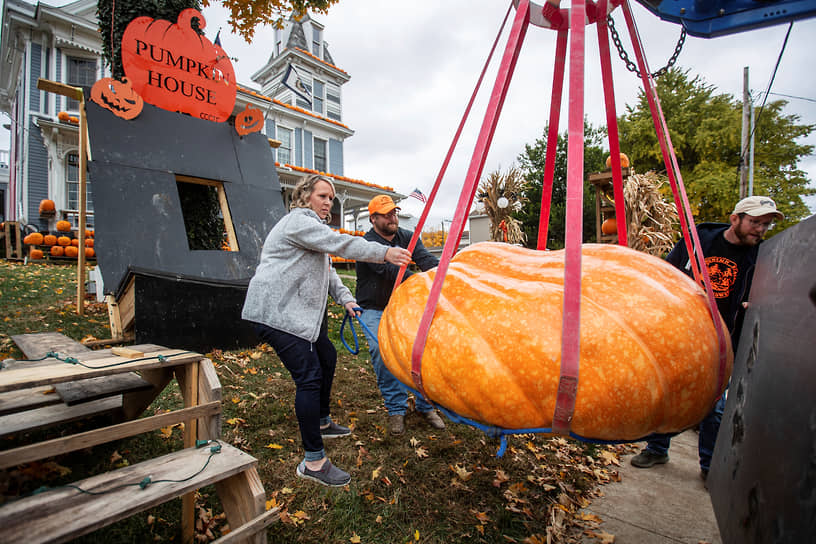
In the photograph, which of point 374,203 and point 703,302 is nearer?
point 703,302

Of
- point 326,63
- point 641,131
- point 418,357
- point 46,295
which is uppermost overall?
point 326,63

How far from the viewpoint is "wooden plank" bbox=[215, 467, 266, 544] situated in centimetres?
150

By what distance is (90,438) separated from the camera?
1.48 m

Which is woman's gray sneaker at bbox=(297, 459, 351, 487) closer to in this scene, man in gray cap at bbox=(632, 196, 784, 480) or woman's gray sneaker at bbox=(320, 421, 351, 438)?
woman's gray sneaker at bbox=(320, 421, 351, 438)

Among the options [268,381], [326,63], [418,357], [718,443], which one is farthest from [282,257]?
[326,63]

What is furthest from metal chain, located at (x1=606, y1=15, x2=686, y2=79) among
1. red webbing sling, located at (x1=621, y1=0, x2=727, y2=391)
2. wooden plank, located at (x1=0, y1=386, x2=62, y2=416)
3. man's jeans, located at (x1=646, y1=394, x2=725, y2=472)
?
wooden plank, located at (x1=0, y1=386, x2=62, y2=416)

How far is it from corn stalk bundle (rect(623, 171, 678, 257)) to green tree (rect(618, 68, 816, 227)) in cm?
1318

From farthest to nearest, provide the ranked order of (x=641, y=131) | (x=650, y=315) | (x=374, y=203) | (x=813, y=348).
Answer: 1. (x=641, y=131)
2. (x=374, y=203)
3. (x=650, y=315)
4. (x=813, y=348)

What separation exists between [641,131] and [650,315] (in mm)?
22027

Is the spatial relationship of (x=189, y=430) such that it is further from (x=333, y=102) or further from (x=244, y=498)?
(x=333, y=102)

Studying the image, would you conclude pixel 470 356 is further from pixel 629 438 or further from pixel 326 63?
pixel 326 63

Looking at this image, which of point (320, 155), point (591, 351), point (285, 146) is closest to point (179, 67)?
point (591, 351)

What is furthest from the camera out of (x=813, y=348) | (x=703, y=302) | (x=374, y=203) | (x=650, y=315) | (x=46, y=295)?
(x=46, y=295)

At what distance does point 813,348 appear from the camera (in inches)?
26.4
